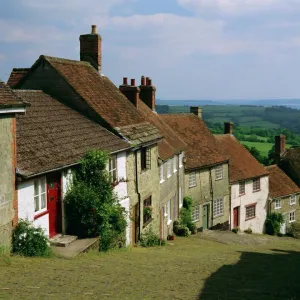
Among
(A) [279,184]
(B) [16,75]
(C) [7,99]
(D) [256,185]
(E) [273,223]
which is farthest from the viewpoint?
(A) [279,184]

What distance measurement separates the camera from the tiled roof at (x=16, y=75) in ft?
73.8

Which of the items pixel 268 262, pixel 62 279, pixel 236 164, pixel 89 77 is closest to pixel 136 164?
pixel 89 77

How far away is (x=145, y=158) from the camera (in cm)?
2280

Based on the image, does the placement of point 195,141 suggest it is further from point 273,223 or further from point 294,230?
point 294,230

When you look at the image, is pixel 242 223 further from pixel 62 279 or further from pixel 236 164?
pixel 62 279

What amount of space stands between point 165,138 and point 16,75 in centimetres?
953

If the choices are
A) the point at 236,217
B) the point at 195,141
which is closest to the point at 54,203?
the point at 195,141

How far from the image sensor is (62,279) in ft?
35.8

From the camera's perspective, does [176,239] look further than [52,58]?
Yes

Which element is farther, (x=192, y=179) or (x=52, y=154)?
(x=192, y=179)

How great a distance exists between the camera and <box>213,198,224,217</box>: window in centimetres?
3791

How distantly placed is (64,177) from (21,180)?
2966 mm

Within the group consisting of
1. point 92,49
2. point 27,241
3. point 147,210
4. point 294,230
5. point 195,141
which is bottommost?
point 294,230

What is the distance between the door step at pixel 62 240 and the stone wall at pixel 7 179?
2.34m
